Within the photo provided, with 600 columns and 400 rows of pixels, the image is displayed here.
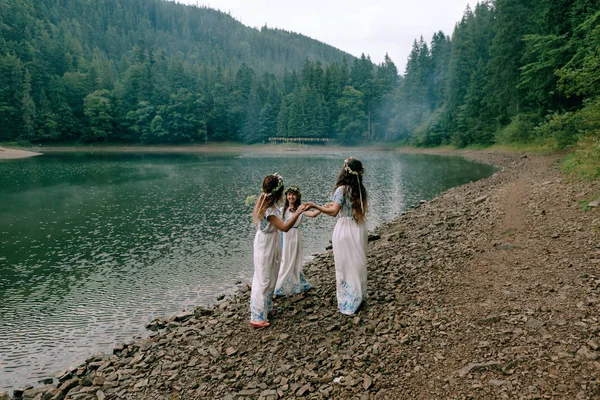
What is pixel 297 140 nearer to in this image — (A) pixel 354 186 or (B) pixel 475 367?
(A) pixel 354 186

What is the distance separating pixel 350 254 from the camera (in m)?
7.15

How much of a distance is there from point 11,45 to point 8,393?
131856mm

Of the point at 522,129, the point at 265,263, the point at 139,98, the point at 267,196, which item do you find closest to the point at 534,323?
the point at 265,263

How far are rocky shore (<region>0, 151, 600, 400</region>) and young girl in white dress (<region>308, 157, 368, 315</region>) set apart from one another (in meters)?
0.47

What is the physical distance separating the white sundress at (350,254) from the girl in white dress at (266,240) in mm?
788

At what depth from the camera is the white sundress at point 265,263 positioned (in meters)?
7.27

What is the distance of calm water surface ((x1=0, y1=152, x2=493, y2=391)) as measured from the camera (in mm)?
9086

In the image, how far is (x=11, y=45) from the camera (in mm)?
106438

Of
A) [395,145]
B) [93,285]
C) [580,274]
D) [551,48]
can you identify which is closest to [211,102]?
[395,145]

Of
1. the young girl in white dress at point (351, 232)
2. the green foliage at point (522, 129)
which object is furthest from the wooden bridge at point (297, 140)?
the young girl in white dress at point (351, 232)

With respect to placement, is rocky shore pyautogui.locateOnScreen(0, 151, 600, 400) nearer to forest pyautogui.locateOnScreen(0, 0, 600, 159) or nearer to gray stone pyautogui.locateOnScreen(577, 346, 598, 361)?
gray stone pyautogui.locateOnScreen(577, 346, 598, 361)

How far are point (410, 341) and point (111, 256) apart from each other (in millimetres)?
12614

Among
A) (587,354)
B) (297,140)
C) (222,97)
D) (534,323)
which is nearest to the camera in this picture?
(587,354)

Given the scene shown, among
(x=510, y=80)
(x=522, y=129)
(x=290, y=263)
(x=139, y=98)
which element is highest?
(x=139, y=98)
